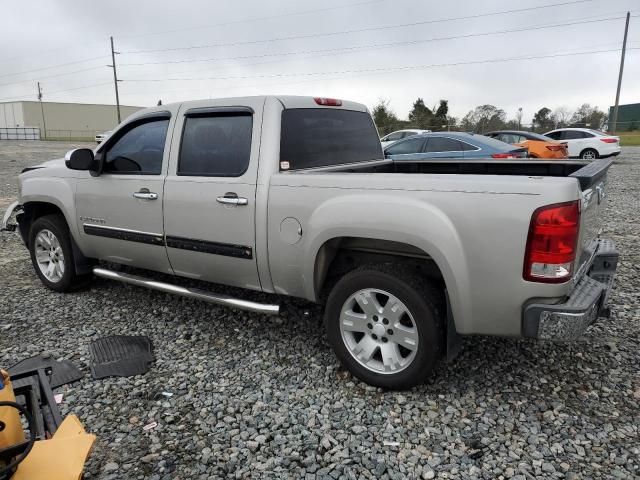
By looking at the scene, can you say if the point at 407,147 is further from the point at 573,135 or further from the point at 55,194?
the point at 573,135

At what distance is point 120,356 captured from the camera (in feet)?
12.2

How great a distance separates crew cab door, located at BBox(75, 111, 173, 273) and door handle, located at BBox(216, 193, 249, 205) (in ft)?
2.21

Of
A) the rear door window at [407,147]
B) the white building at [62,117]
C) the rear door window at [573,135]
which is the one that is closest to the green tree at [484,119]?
the rear door window at [573,135]

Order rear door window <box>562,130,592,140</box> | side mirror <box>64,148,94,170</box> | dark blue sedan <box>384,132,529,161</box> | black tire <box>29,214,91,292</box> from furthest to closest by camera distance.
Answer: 1. rear door window <box>562,130,592,140</box>
2. dark blue sedan <box>384,132,529,161</box>
3. black tire <box>29,214,91,292</box>
4. side mirror <box>64,148,94,170</box>

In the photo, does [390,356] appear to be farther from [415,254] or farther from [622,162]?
[622,162]

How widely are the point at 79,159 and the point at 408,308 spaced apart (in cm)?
307

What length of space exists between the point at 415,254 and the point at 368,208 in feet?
1.35

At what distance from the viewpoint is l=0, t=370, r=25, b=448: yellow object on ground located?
6.85ft

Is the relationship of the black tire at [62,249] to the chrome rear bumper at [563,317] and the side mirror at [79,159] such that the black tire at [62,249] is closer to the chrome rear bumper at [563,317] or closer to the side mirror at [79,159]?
the side mirror at [79,159]

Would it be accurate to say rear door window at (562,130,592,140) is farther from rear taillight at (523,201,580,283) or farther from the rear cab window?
rear taillight at (523,201,580,283)

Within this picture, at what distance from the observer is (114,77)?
54469mm

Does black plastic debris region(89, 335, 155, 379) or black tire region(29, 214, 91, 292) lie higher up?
black tire region(29, 214, 91, 292)

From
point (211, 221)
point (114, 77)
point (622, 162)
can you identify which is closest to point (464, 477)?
point (211, 221)

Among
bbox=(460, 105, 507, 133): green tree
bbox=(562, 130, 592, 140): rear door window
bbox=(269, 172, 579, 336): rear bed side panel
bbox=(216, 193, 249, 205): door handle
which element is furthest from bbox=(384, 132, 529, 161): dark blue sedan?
bbox=(460, 105, 507, 133): green tree
